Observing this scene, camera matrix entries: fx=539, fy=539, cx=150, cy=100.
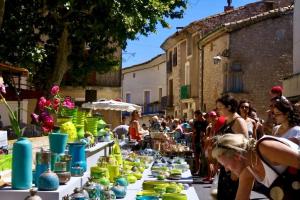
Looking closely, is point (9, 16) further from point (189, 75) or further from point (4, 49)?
point (189, 75)

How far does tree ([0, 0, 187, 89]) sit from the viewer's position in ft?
46.4

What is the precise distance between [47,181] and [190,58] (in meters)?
33.9

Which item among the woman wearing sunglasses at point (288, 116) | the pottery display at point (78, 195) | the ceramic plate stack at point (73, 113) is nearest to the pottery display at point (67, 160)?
the pottery display at point (78, 195)

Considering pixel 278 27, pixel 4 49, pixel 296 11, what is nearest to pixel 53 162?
pixel 4 49

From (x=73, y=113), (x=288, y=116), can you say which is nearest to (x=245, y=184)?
(x=288, y=116)

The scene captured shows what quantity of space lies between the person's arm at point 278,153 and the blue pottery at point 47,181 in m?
1.48

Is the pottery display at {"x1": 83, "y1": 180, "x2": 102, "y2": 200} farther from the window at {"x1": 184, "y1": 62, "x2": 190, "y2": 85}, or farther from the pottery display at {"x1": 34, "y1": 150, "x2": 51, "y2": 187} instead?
the window at {"x1": 184, "y1": 62, "x2": 190, "y2": 85}

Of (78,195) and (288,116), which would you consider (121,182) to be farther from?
(288,116)

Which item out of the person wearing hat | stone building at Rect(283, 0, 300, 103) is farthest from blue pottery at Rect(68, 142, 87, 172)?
stone building at Rect(283, 0, 300, 103)

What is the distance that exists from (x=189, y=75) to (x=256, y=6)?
8.03 metres

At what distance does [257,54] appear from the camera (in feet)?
87.8

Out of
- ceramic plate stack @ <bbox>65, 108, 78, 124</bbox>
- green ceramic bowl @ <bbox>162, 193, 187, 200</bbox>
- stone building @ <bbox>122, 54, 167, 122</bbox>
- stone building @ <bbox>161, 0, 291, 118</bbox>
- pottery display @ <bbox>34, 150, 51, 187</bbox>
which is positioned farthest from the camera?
stone building @ <bbox>122, 54, 167, 122</bbox>

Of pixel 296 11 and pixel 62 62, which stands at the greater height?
pixel 296 11

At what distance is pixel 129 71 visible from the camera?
54.8 m
